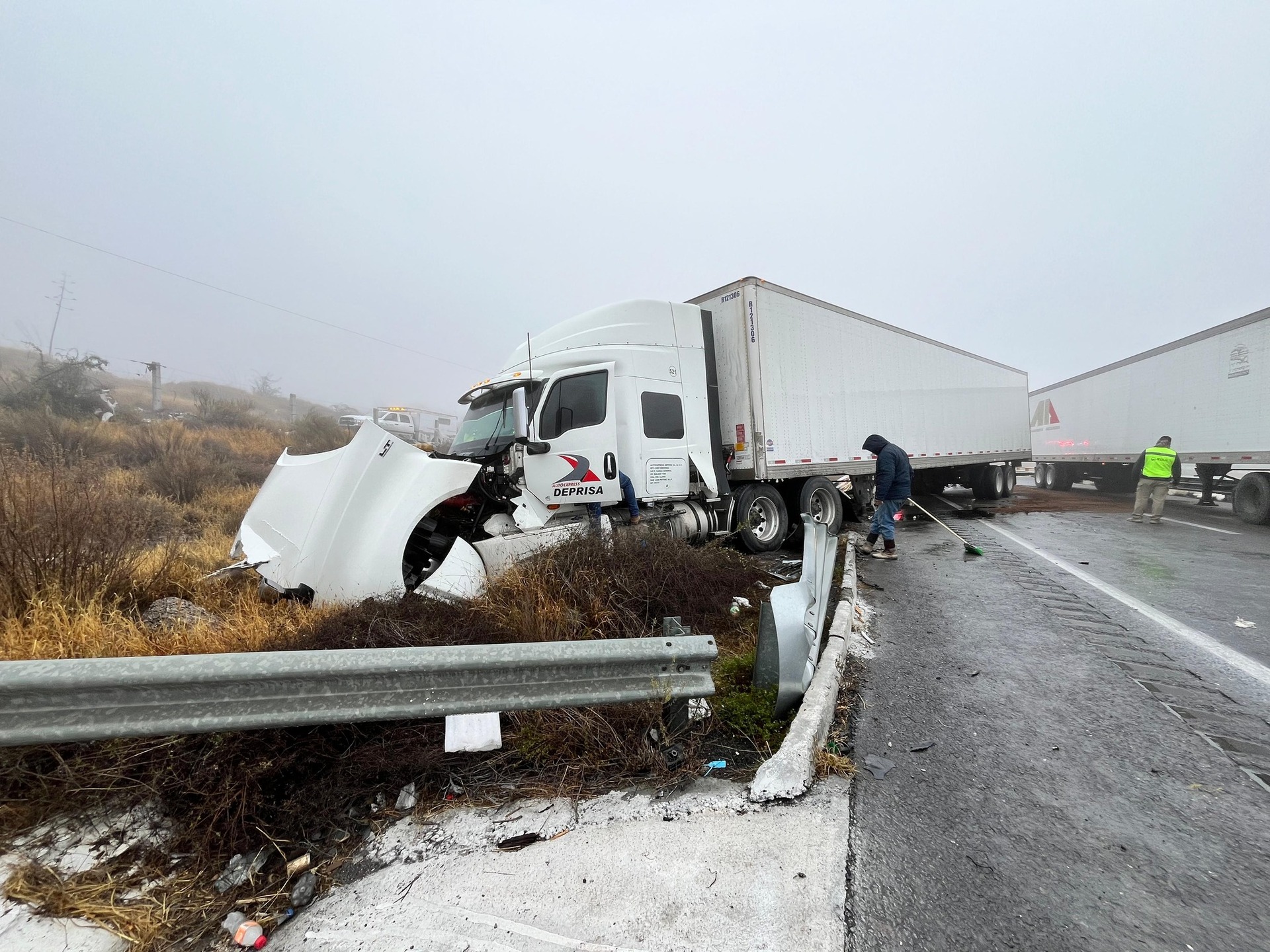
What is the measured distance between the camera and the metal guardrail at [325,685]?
1.67 m

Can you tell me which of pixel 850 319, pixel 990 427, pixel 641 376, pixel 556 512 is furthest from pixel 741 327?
pixel 990 427

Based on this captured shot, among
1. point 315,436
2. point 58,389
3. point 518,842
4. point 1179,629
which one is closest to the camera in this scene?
point 518,842

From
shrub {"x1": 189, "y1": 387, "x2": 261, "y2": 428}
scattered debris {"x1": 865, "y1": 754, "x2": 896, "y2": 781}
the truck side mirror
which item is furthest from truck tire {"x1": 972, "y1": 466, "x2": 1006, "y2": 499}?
shrub {"x1": 189, "y1": 387, "x2": 261, "y2": 428}

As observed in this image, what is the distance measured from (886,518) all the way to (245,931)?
25.4 feet

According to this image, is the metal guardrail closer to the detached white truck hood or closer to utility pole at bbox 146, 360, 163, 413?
the detached white truck hood

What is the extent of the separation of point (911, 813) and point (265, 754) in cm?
265

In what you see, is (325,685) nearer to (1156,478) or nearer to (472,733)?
(472,733)

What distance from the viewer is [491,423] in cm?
630

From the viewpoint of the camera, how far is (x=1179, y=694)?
124 inches

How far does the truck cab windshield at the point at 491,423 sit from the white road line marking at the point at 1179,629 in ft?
19.6

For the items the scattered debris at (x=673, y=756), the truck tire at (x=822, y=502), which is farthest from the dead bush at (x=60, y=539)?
the truck tire at (x=822, y=502)

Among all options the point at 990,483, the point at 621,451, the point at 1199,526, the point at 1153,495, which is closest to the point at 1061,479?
the point at 990,483

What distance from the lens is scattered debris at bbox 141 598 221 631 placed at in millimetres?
3654

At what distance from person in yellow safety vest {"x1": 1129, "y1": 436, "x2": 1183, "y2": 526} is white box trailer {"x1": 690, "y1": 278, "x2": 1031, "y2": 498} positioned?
3.35 m
